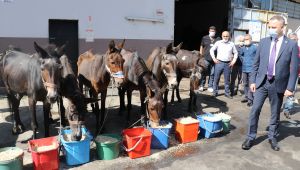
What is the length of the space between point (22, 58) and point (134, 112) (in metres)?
2.75

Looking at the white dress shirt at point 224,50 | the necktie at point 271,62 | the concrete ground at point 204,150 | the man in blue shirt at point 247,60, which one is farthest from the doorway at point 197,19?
the necktie at point 271,62

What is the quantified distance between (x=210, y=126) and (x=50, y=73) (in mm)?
3007

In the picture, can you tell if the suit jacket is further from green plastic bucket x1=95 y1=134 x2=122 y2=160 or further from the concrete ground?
green plastic bucket x1=95 y1=134 x2=122 y2=160

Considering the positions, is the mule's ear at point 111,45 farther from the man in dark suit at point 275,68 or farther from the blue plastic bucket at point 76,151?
the man in dark suit at point 275,68

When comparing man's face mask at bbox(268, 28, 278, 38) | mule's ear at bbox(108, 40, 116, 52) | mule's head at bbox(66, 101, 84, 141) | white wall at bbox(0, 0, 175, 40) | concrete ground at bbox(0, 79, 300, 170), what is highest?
white wall at bbox(0, 0, 175, 40)

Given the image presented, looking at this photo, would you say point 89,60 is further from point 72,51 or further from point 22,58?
point 72,51

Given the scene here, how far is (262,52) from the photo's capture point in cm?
472

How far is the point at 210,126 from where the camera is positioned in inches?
212

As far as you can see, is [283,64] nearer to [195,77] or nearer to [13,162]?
[195,77]

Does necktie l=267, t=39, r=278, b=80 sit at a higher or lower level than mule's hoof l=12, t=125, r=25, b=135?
higher

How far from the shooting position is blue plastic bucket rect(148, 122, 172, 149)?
186 inches

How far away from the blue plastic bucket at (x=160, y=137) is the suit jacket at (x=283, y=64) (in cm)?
169

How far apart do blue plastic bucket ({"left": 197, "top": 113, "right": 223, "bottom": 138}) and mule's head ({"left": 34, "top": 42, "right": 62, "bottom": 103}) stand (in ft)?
9.06

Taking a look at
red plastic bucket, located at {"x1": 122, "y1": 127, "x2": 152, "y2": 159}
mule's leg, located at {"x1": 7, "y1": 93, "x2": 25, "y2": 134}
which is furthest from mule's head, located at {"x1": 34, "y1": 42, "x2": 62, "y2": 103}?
mule's leg, located at {"x1": 7, "y1": 93, "x2": 25, "y2": 134}
